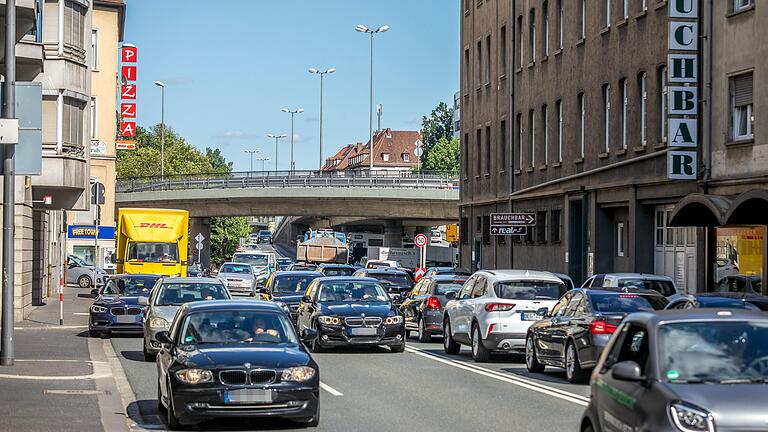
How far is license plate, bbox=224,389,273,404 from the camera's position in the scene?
13.5 meters

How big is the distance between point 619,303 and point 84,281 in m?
46.6

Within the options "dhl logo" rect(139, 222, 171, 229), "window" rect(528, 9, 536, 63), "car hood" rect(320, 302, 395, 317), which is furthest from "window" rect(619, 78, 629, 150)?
"dhl logo" rect(139, 222, 171, 229)

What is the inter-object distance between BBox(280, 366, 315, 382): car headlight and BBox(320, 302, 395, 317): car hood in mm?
11403

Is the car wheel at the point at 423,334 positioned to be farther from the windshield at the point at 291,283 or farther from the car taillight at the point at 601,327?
the car taillight at the point at 601,327

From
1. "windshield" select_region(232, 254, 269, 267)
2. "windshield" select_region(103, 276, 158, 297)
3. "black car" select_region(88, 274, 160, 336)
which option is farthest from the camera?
"windshield" select_region(232, 254, 269, 267)

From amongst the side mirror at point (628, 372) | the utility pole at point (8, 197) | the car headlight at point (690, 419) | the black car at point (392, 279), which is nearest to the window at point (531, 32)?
the black car at point (392, 279)

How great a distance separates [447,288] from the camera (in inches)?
1222

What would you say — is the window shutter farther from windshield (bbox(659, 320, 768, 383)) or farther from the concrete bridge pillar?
the concrete bridge pillar

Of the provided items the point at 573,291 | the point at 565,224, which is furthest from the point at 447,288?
the point at 565,224

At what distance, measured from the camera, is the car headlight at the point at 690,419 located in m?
8.22

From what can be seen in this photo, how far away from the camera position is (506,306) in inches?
904

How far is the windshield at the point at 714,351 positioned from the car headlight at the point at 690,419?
0.57m

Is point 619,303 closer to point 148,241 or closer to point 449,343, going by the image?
point 449,343

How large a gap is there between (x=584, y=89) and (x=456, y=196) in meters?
29.1
